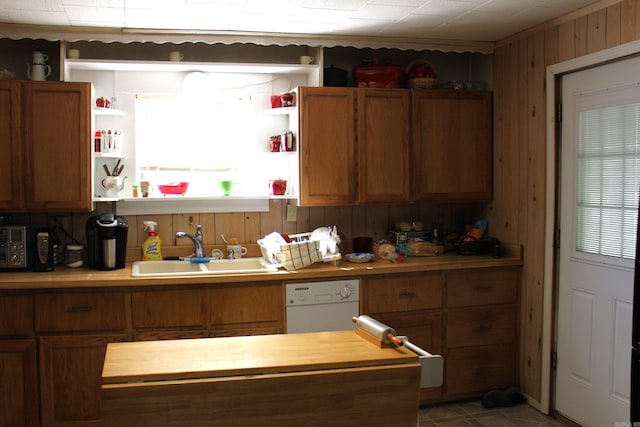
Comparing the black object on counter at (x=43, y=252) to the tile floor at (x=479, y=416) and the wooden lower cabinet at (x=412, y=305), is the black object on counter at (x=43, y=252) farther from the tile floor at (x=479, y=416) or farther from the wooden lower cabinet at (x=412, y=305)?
the tile floor at (x=479, y=416)

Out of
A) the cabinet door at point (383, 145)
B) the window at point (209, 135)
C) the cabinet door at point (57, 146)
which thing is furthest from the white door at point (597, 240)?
the cabinet door at point (57, 146)

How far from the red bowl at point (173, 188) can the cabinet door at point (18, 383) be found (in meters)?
1.17

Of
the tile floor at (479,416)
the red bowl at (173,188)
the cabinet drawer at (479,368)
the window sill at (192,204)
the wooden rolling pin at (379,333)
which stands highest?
the red bowl at (173,188)

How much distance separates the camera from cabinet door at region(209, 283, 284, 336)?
3.47 metres

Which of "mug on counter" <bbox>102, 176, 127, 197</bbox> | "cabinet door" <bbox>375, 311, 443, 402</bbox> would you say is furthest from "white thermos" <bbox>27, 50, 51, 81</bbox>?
"cabinet door" <bbox>375, 311, 443, 402</bbox>

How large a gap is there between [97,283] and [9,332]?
54 centimetres

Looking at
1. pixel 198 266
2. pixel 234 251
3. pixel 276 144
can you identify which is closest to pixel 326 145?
pixel 276 144

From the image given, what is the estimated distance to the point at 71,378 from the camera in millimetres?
3330

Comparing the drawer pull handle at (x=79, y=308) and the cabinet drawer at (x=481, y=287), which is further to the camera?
the cabinet drawer at (x=481, y=287)

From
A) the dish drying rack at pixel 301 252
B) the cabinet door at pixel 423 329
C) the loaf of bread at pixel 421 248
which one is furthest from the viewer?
the loaf of bread at pixel 421 248

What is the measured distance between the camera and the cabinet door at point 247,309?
11.4 ft

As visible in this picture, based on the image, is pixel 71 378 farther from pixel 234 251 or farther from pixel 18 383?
pixel 234 251

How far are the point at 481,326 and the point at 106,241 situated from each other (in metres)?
2.38

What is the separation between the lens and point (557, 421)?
3609 mm
